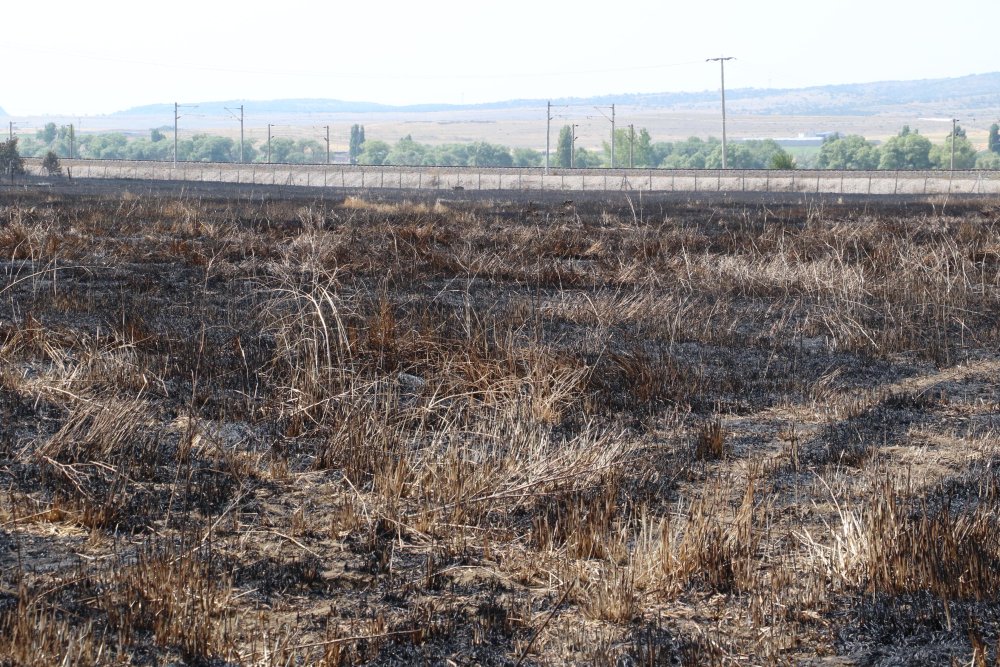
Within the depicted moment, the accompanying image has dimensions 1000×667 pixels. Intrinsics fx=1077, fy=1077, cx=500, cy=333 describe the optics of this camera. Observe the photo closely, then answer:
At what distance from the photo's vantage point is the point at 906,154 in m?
155

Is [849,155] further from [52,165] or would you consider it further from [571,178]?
[52,165]

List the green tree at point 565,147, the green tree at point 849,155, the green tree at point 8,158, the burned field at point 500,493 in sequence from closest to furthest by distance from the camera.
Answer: the burned field at point 500,493
the green tree at point 8,158
the green tree at point 565,147
the green tree at point 849,155

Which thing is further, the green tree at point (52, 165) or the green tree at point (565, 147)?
the green tree at point (565, 147)

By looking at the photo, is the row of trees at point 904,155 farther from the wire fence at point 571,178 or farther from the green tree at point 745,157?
the wire fence at point 571,178

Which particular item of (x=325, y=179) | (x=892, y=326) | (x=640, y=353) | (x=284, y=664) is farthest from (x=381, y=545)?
(x=325, y=179)

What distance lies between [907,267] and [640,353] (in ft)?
23.4

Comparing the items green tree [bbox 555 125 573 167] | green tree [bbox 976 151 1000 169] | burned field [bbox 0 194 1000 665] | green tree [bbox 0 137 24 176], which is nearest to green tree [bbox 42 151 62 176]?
green tree [bbox 0 137 24 176]

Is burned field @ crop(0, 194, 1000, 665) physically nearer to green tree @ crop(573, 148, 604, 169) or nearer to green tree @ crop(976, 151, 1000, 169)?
green tree @ crop(573, 148, 604, 169)

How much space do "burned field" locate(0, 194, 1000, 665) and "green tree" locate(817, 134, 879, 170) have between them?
169969 mm

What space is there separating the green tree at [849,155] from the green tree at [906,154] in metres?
8.22

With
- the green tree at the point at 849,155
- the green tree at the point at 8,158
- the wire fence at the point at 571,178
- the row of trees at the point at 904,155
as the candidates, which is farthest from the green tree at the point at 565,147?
the green tree at the point at 8,158

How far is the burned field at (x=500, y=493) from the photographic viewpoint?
13.2 ft

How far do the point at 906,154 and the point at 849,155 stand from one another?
922 inches

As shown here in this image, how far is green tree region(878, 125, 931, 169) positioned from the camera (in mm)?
153375
